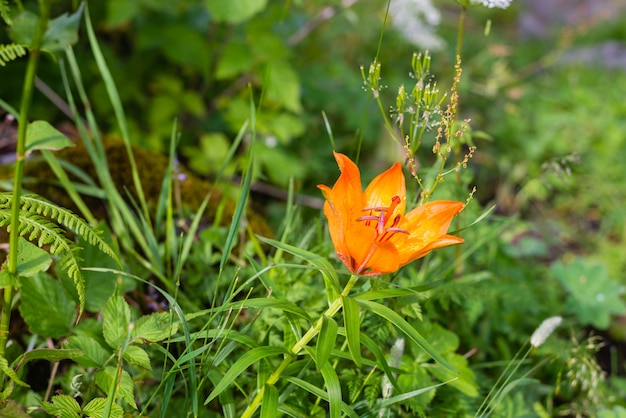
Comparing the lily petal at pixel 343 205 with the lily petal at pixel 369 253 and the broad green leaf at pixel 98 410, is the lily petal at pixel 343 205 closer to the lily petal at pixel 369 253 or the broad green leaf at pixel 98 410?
the lily petal at pixel 369 253

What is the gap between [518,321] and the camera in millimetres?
2154

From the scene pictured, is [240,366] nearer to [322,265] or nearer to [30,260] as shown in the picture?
[322,265]

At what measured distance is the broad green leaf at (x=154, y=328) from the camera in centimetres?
130

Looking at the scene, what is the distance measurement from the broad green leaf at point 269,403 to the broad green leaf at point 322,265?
209 mm

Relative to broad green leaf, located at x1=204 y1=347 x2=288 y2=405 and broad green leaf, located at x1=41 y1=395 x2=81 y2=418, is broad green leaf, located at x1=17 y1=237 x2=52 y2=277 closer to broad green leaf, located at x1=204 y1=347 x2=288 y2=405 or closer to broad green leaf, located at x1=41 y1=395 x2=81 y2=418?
broad green leaf, located at x1=41 y1=395 x2=81 y2=418

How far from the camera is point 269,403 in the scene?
3.85 feet

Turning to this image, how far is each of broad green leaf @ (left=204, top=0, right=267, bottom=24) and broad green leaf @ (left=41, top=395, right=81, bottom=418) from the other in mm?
1669

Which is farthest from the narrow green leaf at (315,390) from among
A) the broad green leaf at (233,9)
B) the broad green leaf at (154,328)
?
the broad green leaf at (233,9)

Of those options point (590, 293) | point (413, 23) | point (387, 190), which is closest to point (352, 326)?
point (387, 190)

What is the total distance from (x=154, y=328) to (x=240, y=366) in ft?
0.85

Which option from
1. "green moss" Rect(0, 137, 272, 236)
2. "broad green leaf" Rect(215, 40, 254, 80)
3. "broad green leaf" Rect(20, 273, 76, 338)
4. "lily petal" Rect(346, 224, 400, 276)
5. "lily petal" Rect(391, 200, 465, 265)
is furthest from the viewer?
"broad green leaf" Rect(215, 40, 254, 80)

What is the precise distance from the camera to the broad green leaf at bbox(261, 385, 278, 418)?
1.16 meters

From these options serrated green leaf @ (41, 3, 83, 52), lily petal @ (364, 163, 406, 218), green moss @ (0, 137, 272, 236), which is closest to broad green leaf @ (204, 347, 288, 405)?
lily petal @ (364, 163, 406, 218)

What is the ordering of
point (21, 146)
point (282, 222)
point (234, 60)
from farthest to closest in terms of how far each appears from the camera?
point (234, 60) < point (282, 222) < point (21, 146)
